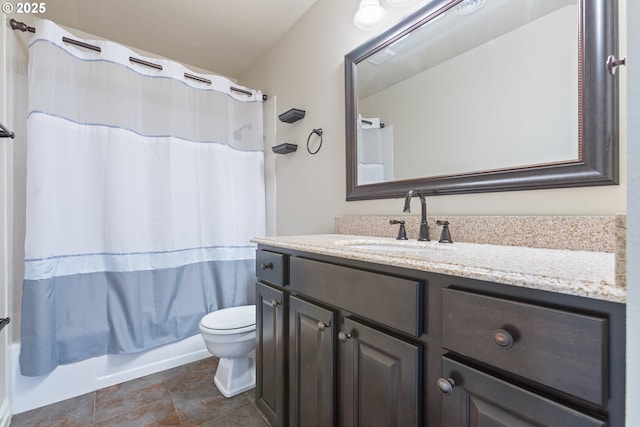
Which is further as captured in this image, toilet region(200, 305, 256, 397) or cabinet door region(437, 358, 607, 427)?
toilet region(200, 305, 256, 397)

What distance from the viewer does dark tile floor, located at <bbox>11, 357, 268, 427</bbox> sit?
1.51 meters

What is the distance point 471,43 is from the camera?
124 centimetres

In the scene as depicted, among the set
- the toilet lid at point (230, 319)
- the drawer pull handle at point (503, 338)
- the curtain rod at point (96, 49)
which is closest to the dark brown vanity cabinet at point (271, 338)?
the toilet lid at point (230, 319)

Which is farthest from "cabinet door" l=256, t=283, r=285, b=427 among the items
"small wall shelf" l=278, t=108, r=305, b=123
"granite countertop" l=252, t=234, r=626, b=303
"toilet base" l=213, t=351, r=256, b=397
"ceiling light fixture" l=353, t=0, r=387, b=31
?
"ceiling light fixture" l=353, t=0, r=387, b=31

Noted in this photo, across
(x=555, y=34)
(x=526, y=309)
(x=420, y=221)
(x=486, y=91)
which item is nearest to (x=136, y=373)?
(x=420, y=221)

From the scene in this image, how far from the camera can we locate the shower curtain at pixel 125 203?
161 cm

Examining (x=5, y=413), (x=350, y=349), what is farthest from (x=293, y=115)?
(x=5, y=413)

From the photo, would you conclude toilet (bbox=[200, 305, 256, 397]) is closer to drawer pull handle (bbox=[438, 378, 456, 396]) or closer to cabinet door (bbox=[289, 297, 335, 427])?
cabinet door (bbox=[289, 297, 335, 427])

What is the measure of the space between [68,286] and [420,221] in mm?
1965

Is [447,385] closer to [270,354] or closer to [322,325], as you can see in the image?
[322,325]

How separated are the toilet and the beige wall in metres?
0.77

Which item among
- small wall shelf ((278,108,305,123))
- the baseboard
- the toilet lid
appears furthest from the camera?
small wall shelf ((278,108,305,123))

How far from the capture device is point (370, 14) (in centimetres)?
152

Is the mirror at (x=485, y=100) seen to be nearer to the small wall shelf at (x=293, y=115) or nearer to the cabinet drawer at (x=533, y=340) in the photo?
the small wall shelf at (x=293, y=115)
